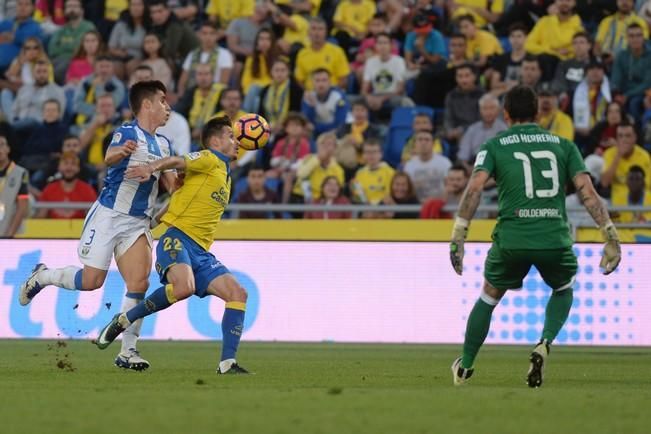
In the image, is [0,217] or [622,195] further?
[622,195]

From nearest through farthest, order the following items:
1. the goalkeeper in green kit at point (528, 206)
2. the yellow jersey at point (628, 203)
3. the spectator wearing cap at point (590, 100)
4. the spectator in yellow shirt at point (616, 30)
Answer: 1. the goalkeeper in green kit at point (528, 206)
2. the yellow jersey at point (628, 203)
3. the spectator wearing cap at point (590, 100)
4. the spectator in yellow shirt at point (616, 30)

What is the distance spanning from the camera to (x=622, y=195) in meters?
19.4

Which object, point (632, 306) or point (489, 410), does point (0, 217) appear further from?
point (489, 410)

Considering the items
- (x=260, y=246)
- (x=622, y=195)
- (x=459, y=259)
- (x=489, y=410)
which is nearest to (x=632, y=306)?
(x=622, y=195)

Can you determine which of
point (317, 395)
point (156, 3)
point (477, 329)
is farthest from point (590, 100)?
point (317, 395)

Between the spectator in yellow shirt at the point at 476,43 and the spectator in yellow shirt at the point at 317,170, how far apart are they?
2935 mm

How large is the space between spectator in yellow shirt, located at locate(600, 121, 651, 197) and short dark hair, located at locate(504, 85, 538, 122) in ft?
31.2

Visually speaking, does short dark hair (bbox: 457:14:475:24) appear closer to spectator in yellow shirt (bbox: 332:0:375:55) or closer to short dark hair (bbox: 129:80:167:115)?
spectator in yellow shirt (bbox: 332:0:375:55)

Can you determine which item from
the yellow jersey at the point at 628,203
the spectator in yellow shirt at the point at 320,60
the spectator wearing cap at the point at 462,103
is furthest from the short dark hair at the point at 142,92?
the spectator in yellow shirt at the point at 320,60

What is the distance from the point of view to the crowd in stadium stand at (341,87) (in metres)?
19.9

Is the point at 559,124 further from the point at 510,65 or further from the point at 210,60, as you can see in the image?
the point at 210,60

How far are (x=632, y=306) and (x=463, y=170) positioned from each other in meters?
3.33

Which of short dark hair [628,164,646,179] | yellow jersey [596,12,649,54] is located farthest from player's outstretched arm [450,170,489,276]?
yellow jersey [596,12,649,54]

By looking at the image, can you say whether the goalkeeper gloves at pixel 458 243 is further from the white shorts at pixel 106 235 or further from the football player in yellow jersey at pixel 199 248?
the white shorts at pixel 106 235
